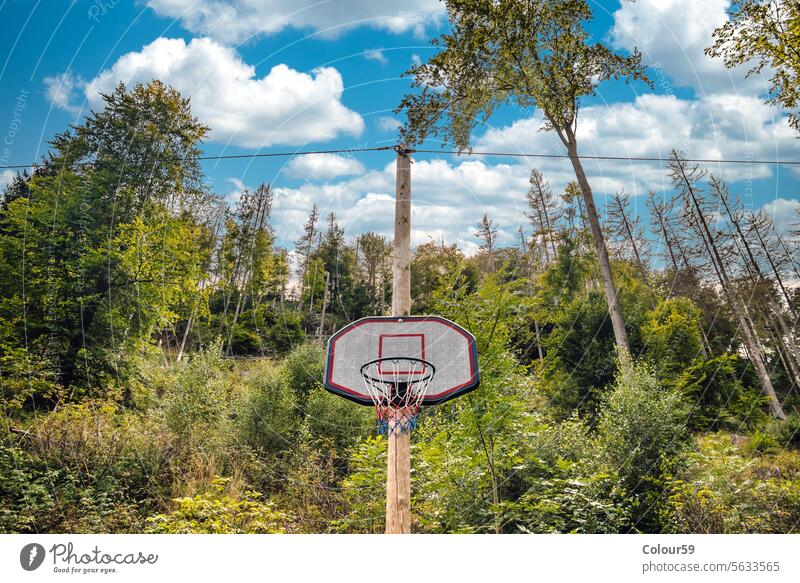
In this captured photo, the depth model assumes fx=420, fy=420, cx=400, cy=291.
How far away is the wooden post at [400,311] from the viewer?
194 inches

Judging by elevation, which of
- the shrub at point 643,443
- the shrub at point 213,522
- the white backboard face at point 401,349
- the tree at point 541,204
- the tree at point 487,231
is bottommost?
the shrub at point 213,522

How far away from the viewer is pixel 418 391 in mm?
5125

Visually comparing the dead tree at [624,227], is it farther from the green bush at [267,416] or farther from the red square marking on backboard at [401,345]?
the red square marking on backboard at [401,345]

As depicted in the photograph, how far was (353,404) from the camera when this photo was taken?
10867 millimetres

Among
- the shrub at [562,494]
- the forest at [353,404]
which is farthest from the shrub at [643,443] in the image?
the shrub at [562,494]

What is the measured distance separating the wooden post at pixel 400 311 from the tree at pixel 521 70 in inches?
172

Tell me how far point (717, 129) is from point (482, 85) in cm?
525

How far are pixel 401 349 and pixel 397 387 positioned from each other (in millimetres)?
503

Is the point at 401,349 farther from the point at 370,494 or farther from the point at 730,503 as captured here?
the point at 730,503

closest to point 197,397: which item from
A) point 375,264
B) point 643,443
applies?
point 643,443

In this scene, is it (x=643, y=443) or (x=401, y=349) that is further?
(x=643, y=443)
